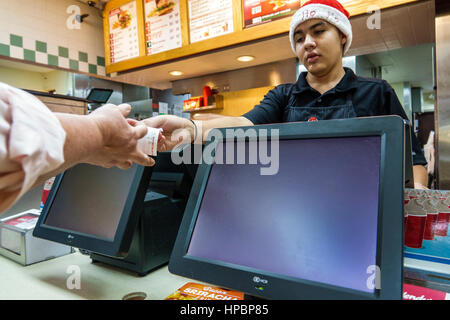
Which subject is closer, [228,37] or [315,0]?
[315,0]

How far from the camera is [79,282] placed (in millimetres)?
863

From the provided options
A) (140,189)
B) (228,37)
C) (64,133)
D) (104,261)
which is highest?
(228,37)

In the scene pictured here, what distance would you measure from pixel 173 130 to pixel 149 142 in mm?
281

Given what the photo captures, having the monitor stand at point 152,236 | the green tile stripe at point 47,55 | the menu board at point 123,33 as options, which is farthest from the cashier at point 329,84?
the green tile stripe at point 47,55

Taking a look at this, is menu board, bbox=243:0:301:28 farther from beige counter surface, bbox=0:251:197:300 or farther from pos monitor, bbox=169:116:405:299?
beige counter surface, bbox=0:251:197:300

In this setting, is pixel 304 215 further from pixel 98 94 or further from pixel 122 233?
pixel 98 94

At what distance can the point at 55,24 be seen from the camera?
2.62 meters

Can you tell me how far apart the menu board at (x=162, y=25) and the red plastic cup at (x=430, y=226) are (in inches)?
85.7

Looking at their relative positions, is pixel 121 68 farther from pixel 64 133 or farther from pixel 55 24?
pixel 64 133

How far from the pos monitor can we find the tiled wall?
255 cm

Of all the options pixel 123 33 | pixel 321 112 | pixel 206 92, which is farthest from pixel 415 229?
pixel 123 33

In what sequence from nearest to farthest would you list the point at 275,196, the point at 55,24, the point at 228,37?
the point at 275,196
the point at 228,37
the point at 55,24
